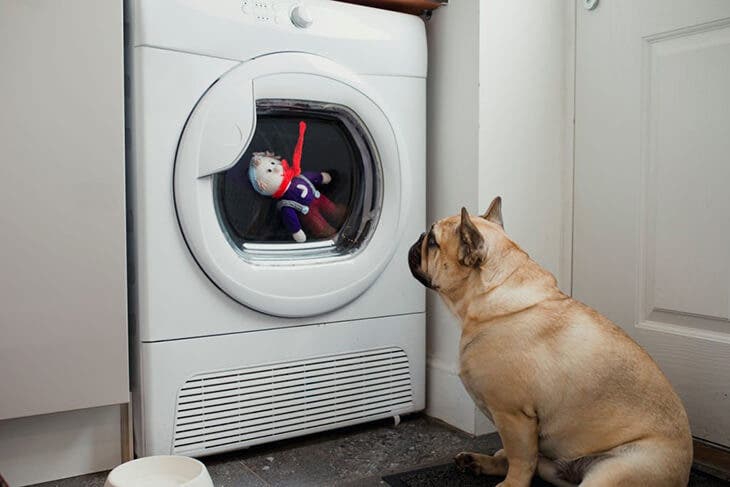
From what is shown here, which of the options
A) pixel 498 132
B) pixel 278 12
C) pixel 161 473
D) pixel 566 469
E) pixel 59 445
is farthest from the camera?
pixel 498 132

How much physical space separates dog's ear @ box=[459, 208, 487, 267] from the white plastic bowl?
62 cm

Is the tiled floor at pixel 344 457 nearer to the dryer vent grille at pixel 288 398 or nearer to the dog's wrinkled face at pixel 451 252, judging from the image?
the dryer vent grille at pixel 288 398

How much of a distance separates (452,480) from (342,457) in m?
0.28

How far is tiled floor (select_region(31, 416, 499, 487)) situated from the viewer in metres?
1.50

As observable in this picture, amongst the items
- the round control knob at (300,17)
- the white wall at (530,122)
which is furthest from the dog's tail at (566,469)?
the round control knob at (300,17)

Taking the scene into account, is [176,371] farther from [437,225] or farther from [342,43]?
[342,43]

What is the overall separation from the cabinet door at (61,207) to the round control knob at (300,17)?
0.38 metres

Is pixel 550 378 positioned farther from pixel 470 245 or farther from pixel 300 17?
pixel 300 17

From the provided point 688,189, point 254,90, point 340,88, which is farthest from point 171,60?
point 688,189

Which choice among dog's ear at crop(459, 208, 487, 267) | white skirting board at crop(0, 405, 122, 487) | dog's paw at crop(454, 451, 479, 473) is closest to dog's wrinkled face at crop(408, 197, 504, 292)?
dog's ear at crop(459, 208, 487, 267)


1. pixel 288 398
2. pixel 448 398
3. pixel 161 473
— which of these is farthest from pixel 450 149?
pixel 161 473

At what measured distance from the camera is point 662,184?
166 centimetres

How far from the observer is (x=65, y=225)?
1374 millimetres

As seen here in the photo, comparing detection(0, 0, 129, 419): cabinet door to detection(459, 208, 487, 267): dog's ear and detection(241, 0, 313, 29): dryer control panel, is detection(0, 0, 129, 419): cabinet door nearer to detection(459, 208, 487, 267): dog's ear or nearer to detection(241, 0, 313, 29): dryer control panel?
detection(241, 0, 313, 29): dryer control panel
